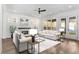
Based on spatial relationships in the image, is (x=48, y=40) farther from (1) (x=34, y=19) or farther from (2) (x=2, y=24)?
(2) (x=2, y=24)

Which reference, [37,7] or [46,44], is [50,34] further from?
[37,7]

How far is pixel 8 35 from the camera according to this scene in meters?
2.19

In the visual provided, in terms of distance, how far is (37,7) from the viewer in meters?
2.23

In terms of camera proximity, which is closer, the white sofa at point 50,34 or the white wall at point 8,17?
the white wall at point 8,17

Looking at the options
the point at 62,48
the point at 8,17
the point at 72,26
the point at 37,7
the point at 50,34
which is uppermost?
the point at 37,7

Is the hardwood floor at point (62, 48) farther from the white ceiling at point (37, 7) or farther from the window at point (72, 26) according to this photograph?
the white ceiling at point (37, 7)

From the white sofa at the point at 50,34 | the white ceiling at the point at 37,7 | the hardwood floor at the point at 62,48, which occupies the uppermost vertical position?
the white ceiling at the point at 37,7

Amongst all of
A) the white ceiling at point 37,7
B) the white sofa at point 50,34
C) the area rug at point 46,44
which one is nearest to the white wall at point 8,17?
the white ceiling at point 37,7

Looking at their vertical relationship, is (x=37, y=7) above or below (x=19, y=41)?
above

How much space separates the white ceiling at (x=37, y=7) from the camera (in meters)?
2.18

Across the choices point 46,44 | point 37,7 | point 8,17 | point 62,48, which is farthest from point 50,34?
point 8,17

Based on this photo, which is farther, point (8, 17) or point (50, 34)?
point (50, 34)

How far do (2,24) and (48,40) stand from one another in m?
1.19

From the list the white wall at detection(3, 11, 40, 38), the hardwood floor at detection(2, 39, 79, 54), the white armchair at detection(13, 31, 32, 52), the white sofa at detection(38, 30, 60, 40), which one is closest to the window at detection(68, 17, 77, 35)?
the hardwood floor at detection(2, 39, 79, 54)
